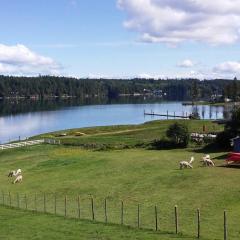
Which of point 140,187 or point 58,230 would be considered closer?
point 58,230

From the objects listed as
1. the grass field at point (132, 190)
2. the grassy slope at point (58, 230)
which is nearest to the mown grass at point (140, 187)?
the grass field at point (132, 190)

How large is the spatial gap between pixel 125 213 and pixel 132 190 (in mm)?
8798

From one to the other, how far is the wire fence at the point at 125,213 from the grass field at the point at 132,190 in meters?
0.07

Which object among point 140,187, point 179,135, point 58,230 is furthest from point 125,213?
point 179,135

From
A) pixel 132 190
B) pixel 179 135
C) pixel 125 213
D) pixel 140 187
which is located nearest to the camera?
pixel 125 213

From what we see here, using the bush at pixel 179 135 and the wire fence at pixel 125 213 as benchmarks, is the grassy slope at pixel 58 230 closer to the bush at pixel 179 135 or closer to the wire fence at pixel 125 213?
the wire fence at pixel 125 213

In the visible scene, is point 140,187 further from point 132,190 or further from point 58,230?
point 58,230

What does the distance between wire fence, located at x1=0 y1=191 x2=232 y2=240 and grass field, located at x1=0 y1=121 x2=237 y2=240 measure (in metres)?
0.07

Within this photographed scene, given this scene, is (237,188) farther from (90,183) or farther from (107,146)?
(107,146)

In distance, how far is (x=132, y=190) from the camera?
1882 inches

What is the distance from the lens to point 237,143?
66.5m

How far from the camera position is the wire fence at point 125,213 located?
3228 cm

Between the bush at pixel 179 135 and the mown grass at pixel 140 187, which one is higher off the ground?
the bush at pixel 179 135

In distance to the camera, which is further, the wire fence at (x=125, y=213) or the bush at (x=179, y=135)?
the bush at (x=179, y=135)
